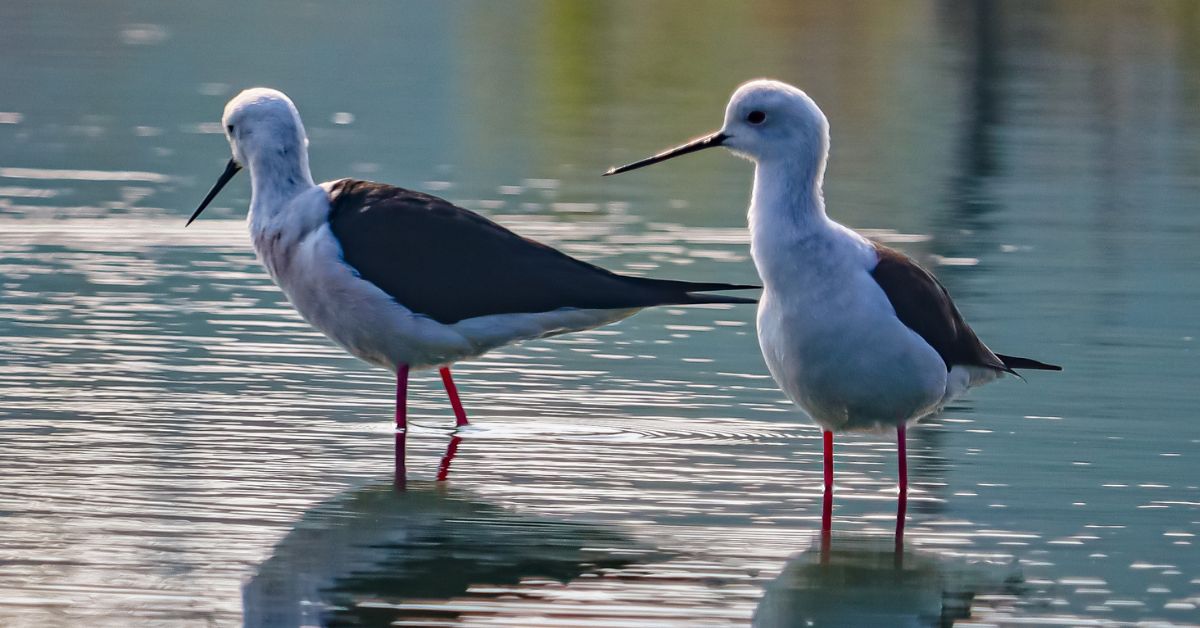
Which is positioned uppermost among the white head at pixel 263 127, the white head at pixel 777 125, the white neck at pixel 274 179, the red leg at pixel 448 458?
the white head at pixel 777 125

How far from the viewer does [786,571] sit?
762cm

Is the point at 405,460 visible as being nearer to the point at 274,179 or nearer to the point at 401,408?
the point at 401,408

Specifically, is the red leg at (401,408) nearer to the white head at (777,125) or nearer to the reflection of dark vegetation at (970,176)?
the white head at (777,125)

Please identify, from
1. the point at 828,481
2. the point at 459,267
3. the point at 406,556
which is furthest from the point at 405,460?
the point at 828,481

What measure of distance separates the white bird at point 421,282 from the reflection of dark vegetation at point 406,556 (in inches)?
52.8

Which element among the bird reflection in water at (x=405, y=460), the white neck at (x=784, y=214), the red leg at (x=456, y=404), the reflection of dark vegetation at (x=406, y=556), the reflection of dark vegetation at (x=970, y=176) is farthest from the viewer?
the red leg at (x=456, y=404)

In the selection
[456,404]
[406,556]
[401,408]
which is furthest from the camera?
[456,404]

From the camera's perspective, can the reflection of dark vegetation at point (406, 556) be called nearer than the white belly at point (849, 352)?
Yes

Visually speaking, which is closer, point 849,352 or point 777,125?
point 849,352

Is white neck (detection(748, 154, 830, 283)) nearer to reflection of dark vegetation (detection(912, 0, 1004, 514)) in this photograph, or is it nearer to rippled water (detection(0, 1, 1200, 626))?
rippled water (detection(0, 1, 1200, 626))

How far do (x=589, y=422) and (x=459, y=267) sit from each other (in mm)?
949

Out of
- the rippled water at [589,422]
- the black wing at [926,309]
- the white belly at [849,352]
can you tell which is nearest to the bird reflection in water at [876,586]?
the rippled water at [589,422]

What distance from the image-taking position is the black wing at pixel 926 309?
8383mm

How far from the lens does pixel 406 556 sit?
25.3 ft
